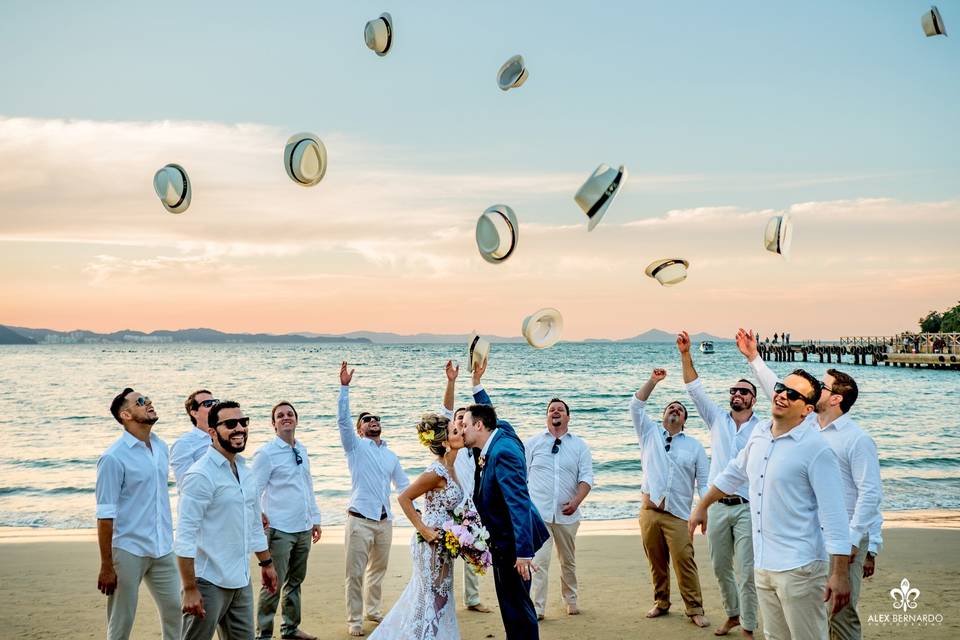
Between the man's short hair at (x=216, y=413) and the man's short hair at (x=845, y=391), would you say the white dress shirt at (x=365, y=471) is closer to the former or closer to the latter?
the man's short hair at (x=216, y=413)

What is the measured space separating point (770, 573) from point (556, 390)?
49.1 m

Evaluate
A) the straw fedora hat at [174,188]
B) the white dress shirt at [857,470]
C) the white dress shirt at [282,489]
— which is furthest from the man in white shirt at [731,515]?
the straw fedora hat at [174,188]

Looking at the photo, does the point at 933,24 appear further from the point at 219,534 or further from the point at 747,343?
the point at 219,534

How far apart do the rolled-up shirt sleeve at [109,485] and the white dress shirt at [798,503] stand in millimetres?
4444

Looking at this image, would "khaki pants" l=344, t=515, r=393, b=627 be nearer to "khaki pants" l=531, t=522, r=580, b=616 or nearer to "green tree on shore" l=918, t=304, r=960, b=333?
"khaki pants" l=531, t=522, r=580, b=616

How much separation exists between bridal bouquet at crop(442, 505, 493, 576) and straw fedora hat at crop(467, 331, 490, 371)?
1.79m

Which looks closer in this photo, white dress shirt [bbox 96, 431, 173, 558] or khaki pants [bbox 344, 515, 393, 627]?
white dress shirt [bbox 96, 431, 173, 558]

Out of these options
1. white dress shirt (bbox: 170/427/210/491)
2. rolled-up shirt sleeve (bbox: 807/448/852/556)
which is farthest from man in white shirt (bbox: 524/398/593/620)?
rolled-up shirt sleeve (bbox: 807/448/852/556)

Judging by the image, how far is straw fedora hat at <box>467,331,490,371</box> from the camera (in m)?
8.28

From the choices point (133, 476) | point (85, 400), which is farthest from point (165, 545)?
point (85, 400)

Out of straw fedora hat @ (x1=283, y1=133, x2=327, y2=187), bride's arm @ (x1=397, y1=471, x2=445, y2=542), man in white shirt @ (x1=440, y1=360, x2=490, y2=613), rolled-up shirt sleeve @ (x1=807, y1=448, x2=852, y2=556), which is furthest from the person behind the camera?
straw fedora hat @ (x1=283, y1=133, x2=327, y2=187)

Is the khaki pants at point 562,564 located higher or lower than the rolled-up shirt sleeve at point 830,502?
lower

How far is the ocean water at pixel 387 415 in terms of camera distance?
19.6 metres

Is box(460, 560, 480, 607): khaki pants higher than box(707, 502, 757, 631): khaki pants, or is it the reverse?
box(707, 502, 757, 631): khaki pants
